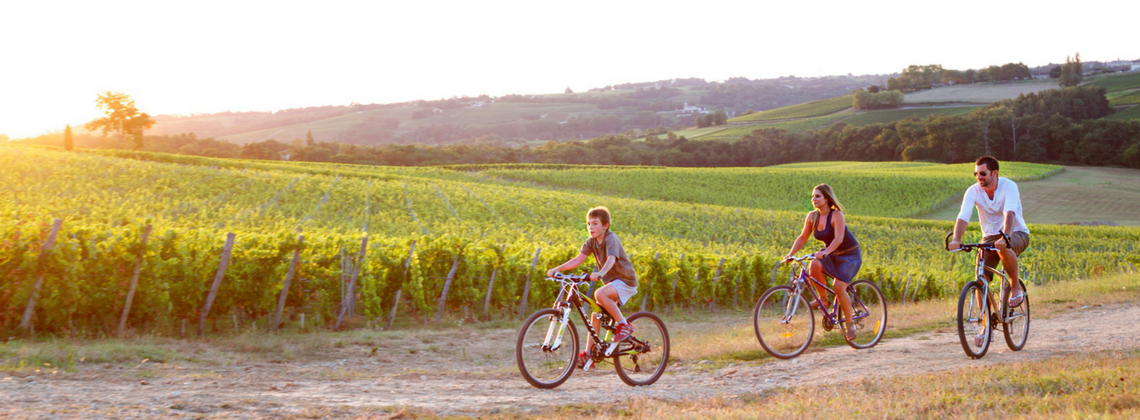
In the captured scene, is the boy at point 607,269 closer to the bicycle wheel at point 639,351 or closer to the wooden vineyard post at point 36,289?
the bicycle wheel at point 639,351

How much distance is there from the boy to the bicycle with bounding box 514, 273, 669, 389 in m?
0.09

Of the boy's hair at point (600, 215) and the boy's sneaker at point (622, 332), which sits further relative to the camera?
the boy's sneaker at point (622, 332)

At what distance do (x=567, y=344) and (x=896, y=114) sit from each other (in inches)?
5046

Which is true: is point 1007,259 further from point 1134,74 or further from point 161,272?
point 1134,74

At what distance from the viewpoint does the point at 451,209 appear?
32.3 meters

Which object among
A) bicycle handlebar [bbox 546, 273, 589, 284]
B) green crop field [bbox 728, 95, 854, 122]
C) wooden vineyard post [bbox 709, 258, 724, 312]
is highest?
green crop field [bbox 728, 95, 854, 122]

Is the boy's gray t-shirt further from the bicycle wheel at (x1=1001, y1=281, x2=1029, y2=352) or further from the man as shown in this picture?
the bicycle wheel at (x1=1001, y1=281, x2=1029, y2=352)

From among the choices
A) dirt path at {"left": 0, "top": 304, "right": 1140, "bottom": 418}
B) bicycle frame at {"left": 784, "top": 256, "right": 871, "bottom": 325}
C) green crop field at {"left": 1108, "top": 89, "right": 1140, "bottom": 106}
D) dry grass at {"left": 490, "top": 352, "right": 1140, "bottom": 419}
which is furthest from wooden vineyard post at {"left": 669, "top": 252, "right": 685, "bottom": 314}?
green crop field at {"left": 1108, "top": 89, "right": 1140, "bottom": 106}

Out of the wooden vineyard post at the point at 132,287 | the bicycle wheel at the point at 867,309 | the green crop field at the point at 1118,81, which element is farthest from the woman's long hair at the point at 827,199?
the green crop field at the point at 1118,81

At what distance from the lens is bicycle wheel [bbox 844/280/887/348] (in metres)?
8.55

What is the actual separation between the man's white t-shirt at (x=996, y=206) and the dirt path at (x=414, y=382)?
1.40 metres

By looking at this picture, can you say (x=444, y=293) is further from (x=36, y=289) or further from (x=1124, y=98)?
(x=1124, y=98)

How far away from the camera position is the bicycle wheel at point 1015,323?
786 cm

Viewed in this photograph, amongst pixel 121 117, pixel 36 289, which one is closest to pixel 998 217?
pixel 36 289
